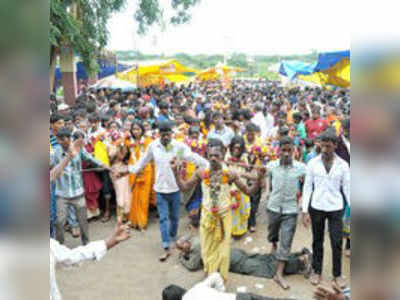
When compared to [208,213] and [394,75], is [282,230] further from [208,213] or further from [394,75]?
[394,75]

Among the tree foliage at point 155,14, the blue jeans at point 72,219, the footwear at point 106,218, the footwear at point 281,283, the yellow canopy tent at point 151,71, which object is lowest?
the footwear at point 281,283

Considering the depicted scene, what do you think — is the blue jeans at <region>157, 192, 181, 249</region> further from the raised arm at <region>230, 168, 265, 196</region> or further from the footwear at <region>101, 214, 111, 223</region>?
the footwear at <region>101, 214, 111, 223</region>

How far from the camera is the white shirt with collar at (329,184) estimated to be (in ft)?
12.5

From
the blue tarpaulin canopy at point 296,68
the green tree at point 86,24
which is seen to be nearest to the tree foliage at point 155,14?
the green tree at point 86,24

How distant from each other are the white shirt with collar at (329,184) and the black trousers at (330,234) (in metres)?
0.09

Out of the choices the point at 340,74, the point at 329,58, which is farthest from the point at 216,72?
the point at 329,58

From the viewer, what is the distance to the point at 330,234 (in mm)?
3998

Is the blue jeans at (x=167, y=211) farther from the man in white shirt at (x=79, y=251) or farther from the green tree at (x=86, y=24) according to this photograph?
the green tree at (x=86, y=24)

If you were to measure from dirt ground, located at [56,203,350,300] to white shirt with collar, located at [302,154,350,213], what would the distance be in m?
0.93

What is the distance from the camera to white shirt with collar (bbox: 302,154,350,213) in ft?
12.5

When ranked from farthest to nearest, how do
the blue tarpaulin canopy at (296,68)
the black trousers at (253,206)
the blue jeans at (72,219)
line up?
the blue tarpaulin canopy at (296,68) < the black trousers at (253,206) < the blue jeans at (72,219)

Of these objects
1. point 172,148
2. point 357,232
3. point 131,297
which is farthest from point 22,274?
point 172,148

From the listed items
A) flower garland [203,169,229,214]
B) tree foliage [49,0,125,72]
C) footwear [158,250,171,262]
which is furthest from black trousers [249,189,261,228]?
tree foliage [49,0,125,72]

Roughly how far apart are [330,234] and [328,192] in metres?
0.49
